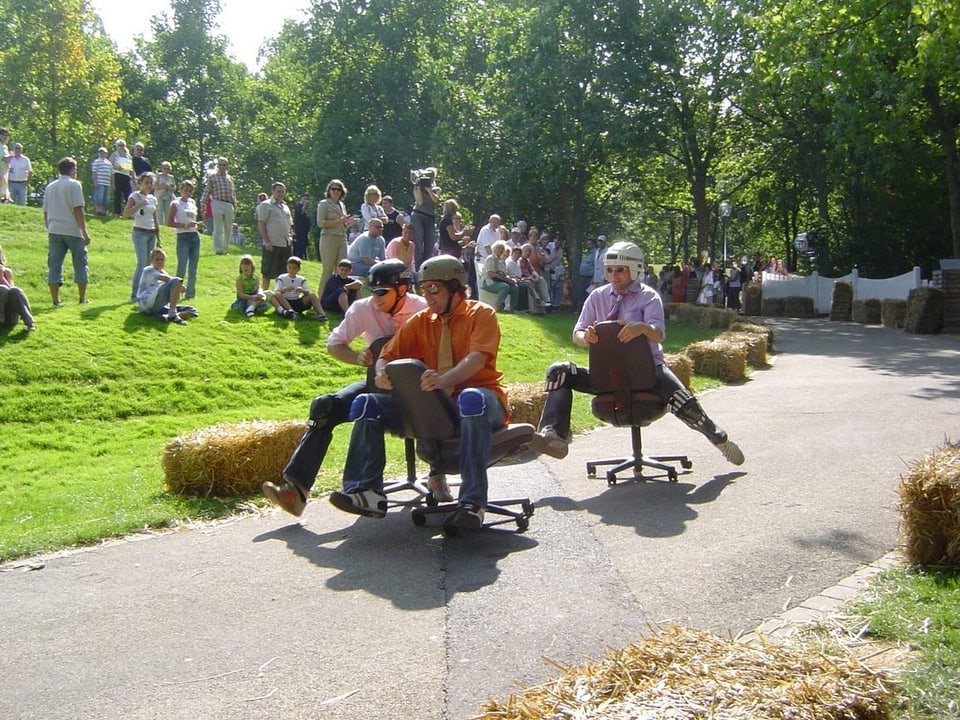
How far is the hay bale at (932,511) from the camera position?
5.37 meters

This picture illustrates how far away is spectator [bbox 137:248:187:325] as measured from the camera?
51.2ft

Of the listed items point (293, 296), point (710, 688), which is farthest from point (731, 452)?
point (293, 296)

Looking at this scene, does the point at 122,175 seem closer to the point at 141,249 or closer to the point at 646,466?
the point at 141,249

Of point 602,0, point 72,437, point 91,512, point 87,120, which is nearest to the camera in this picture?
point 91,512

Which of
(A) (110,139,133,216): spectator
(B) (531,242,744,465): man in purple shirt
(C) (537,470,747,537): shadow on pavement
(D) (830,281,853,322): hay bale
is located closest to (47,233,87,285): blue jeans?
(B) (531,242,744,465): man in purple shirt

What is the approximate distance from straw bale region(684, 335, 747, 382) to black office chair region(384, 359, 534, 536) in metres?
9.26

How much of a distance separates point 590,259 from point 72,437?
1624cm

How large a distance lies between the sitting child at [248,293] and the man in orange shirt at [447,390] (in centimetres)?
1004

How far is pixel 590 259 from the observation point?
84.5 feet

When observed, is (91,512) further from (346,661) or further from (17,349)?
(17,349)

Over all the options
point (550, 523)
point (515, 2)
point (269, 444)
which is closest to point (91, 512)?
point (269, 444)

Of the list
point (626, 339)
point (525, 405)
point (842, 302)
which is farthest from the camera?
point (842, 302)

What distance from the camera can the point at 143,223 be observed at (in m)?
17.0

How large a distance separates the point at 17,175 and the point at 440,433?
75.6ft
